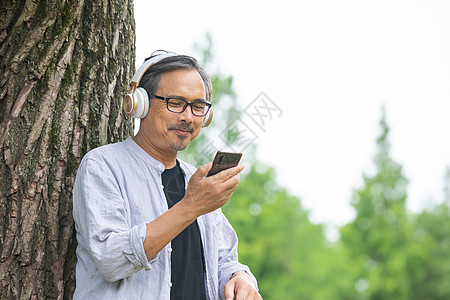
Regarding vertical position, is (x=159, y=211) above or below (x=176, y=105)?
below

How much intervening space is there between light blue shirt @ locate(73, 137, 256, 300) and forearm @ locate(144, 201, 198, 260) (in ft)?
0.10

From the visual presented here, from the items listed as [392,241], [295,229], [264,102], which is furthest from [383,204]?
[264,102]

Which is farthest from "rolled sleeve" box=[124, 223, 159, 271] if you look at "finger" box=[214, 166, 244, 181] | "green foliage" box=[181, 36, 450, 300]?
"green foliage" box=[181, 36, 450, 300]

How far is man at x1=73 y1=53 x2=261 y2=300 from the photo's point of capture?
227 centimetres

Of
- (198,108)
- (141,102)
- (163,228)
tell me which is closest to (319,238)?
(198,108)

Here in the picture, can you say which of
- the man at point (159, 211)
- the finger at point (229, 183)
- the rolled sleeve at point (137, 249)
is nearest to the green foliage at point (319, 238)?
the man at point (159, 211)

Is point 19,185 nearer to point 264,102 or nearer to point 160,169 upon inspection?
point 160,169

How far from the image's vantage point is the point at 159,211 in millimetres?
2623

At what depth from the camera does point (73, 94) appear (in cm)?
307

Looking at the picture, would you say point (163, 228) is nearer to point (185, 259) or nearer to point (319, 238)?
point (185, 259)

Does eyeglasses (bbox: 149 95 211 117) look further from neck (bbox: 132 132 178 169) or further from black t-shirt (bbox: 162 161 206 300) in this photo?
black t-shirt (bbox: 162 161 206 300)

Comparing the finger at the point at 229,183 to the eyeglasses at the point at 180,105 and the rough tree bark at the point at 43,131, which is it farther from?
the rough tree bark at the point at 43,131

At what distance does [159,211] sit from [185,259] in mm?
290

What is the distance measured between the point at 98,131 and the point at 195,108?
731mm
